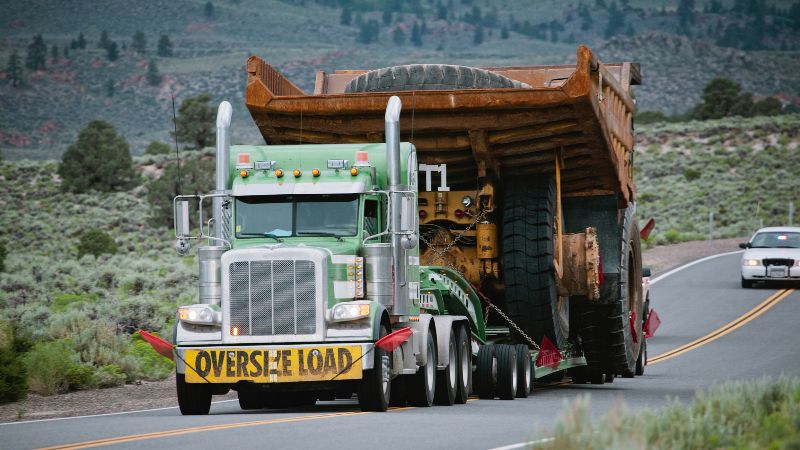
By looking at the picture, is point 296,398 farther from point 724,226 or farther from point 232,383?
point 724,226

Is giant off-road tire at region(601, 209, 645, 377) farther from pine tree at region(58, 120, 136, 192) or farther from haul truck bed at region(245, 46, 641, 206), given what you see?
pine tree at region(58, 120, 136, 192)

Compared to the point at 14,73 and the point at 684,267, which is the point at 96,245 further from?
the point at 14,73

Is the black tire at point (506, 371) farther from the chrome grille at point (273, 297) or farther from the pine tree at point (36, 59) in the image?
the pine tree at point (36, 59)

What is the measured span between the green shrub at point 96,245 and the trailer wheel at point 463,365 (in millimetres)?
31213

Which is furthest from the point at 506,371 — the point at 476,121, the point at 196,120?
the point at 196,120

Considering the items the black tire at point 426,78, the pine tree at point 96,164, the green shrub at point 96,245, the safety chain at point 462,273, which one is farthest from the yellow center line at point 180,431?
the pine tree at point 96,164

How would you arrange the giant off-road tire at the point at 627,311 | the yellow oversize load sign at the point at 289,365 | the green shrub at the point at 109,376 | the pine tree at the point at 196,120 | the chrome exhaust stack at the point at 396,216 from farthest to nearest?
the pine tree at the point at 196,120, the giant off-road tire at the point at 627,311, the green shrub at the point at 109,376, the chrome exhaust stack at the point at 396,216, the yellow oversize load sign at the point at 289,365

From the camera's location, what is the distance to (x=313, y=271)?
14055 millimetres

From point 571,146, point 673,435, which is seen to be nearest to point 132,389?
point 571,146

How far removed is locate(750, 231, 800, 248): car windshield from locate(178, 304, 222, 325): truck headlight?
27201 millimetres

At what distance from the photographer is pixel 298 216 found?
1486 centimetres

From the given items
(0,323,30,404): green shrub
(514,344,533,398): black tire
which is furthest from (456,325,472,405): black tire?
(0,323,30,404): green shrub

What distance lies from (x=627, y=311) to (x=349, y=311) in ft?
24.4

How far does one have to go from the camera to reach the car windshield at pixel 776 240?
1522 inches
